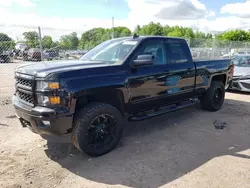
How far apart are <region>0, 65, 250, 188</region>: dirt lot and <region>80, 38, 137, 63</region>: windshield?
158 cm

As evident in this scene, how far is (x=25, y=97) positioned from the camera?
359 cm

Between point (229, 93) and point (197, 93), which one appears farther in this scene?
point (229, 93)

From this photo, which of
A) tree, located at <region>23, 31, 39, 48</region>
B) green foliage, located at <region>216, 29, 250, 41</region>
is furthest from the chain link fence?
green foliage, located at <region>216, 29, 250, 41</region>

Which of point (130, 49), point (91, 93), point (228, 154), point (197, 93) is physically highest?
point (130, 49)

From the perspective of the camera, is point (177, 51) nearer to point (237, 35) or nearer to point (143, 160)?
point (143, 160)

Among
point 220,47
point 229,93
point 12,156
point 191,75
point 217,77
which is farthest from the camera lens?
point 220,47

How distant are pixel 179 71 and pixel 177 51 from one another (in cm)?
47

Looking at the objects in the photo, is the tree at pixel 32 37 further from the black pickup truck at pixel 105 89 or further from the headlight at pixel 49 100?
the headlight at pixel 49 100

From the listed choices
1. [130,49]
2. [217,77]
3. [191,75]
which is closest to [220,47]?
[217,77]

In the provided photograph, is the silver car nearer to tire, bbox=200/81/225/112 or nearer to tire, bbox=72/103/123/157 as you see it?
tire, bbox=200/81/225/112

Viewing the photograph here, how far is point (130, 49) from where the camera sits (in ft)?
13.7

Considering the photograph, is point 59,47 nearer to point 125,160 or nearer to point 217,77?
point 217,77

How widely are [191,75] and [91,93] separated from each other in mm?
2681

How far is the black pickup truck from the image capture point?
10.6 ft
